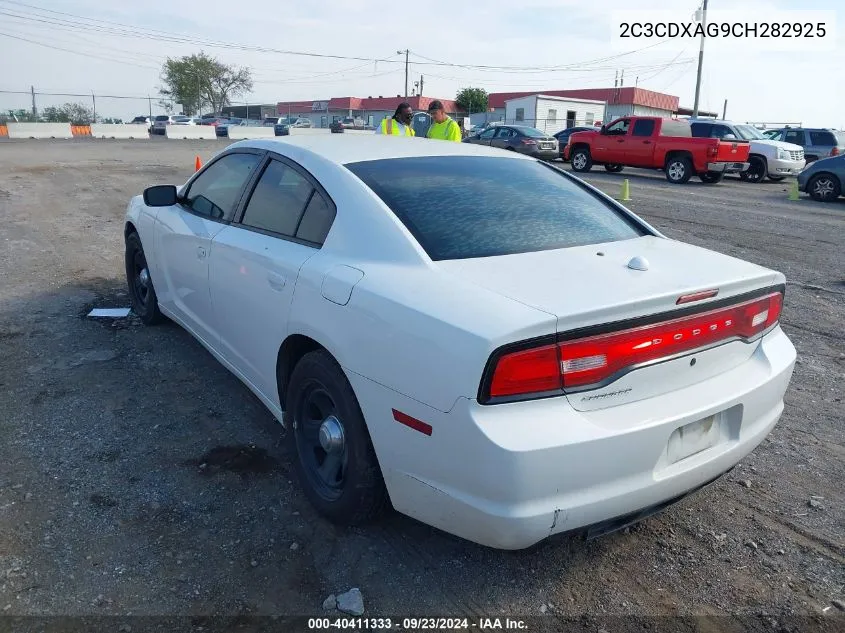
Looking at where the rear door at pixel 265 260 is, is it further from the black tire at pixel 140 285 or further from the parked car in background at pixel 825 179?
the parked car in background at pixel 825 179

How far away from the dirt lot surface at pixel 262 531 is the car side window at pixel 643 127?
15593mm

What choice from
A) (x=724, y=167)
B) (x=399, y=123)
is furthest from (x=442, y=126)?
(x=724, y=167)

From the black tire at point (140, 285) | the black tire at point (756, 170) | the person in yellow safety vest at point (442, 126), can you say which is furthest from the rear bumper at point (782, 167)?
the black tire at point (140, 285)

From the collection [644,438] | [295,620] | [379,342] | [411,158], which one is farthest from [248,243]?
[644,438]

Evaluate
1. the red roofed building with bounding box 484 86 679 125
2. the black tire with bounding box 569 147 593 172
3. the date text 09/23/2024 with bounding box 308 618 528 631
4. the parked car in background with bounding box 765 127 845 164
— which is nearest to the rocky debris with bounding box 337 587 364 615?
the date text 09/23/2024 with bounding box 308 618 528 631

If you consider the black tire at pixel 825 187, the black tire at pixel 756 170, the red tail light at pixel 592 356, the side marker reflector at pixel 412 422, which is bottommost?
the side marker reflector at pixel 412 422

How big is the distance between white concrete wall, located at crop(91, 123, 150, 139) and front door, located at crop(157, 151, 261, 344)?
3984cm

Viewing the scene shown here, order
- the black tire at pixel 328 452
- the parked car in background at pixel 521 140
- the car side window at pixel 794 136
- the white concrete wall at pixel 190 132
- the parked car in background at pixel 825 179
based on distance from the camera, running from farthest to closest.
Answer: the white concrete wall at pixel 190 132, the parked car in background at pixel 521 140, the car side window at pixel 794 136, the parked car in background at pixel 825 179, the black tire at pixel 328 452

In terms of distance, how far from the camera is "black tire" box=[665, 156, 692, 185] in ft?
60.2

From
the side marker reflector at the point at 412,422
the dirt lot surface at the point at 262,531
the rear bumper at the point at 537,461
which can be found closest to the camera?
the rear bumper at the point at 537,461

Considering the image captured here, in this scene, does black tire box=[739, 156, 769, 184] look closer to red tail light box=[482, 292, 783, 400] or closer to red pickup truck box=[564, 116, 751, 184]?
red pickup truck box=[564, 116, 751, 184]

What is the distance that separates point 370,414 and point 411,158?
149cm

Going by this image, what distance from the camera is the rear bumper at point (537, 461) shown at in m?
2.06

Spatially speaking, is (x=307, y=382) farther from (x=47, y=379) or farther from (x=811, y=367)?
(x=811, y=367)
